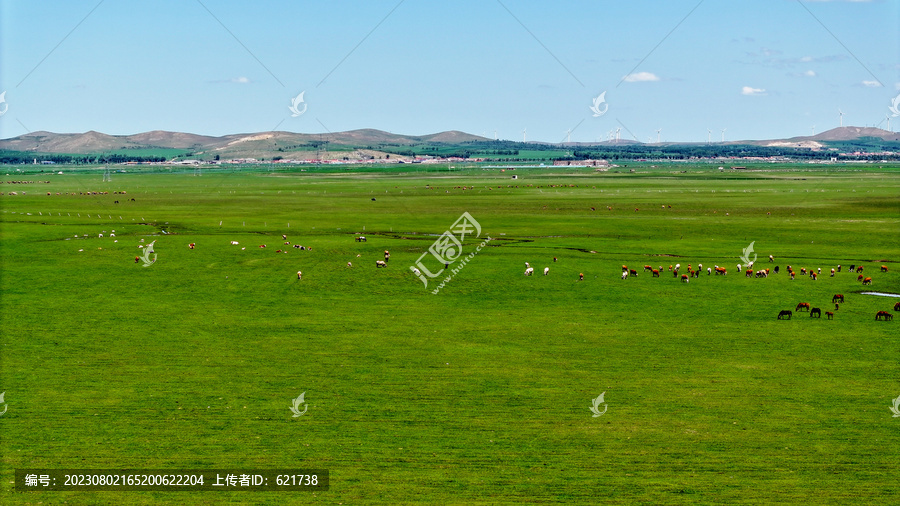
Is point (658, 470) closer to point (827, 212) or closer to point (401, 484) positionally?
point (401, 484)

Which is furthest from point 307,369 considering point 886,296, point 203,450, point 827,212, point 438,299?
point 827,212

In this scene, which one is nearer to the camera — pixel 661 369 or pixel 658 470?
pixel 658 470

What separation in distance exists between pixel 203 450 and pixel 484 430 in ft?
25.6

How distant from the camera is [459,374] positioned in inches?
1151

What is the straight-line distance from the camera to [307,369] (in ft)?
97.3

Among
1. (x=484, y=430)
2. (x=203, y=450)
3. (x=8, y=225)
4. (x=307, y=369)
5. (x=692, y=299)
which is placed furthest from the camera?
(x=8, y=225)

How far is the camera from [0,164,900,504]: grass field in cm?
2047

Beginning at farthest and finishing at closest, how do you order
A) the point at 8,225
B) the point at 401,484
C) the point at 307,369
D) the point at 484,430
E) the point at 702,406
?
the point at 8,225, the point at 307,369, the point at 702,406, the point at 484,430, the point at 401,484

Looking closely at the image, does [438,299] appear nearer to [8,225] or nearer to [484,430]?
[484,430]

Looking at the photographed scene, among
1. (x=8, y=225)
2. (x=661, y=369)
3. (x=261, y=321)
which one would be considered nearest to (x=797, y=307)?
(x=661, y=369)

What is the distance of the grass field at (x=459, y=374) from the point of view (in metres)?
20.5

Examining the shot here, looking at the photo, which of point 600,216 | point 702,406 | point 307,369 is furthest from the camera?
point 600,216

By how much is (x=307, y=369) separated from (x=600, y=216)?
69189 mm

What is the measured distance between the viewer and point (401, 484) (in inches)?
778
